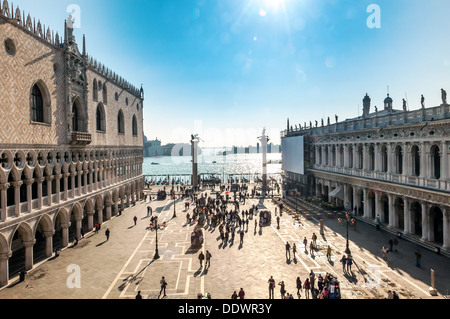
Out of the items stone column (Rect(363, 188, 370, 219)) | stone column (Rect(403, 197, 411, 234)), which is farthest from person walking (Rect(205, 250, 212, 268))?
stone column (Rect(363, 188, 370, 219))

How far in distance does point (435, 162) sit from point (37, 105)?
32.2m

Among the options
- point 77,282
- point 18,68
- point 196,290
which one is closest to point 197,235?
point 196,290

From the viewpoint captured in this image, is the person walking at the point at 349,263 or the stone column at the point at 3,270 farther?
the person walking at the point at 349,263

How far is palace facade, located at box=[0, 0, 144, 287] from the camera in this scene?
Answer: 18.4 meters

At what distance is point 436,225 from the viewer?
933 inches

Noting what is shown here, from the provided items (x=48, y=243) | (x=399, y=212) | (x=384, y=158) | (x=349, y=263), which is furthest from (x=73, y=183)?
(x=399, y=212)

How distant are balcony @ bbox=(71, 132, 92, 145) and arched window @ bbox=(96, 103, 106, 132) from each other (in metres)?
5.64

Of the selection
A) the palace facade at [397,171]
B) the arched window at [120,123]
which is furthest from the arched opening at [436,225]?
the arched window at [120,123]

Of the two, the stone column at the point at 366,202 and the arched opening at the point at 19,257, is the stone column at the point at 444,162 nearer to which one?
the stone column at the point at 366,202

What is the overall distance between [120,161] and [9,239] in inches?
852

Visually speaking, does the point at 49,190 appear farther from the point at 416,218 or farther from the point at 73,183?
the point at 416,218

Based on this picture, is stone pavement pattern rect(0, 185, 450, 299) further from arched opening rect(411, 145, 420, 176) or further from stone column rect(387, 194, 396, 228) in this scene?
arched opening rect(411, 145, 420, 176)

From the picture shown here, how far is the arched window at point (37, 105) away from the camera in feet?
70.4

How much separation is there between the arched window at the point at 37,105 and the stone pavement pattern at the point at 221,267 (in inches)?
442
